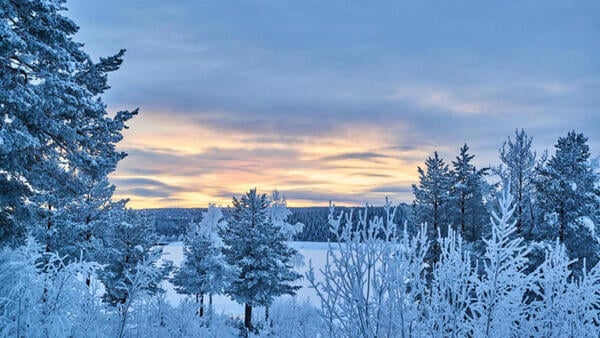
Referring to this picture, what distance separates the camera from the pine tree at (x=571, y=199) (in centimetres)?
1953

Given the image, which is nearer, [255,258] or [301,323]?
[301,323]

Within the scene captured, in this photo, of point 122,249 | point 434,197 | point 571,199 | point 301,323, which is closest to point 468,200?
point 434,197

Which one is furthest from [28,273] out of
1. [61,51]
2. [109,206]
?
[109,206]

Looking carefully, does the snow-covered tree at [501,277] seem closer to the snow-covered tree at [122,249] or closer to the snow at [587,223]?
the snow at [587,223]

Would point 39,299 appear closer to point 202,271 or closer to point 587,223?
point 587,223

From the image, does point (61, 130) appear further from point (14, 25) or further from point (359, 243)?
point (359, 243)

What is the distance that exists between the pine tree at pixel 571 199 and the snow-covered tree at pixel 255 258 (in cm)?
1513

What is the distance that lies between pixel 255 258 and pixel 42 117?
19.9 m

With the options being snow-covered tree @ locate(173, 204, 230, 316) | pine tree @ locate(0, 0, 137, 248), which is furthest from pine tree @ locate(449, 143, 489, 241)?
pine tree @ locate(0, 0, 137, 248)

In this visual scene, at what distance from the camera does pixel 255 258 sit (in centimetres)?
2944

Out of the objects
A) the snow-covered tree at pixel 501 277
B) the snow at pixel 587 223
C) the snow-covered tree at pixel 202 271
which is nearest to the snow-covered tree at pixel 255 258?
the snow-covered tree at pixel 202 271

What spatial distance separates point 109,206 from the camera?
2811 cm

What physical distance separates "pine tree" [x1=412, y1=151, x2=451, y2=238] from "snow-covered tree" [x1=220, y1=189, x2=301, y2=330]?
9.02m

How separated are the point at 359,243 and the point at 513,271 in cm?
141
